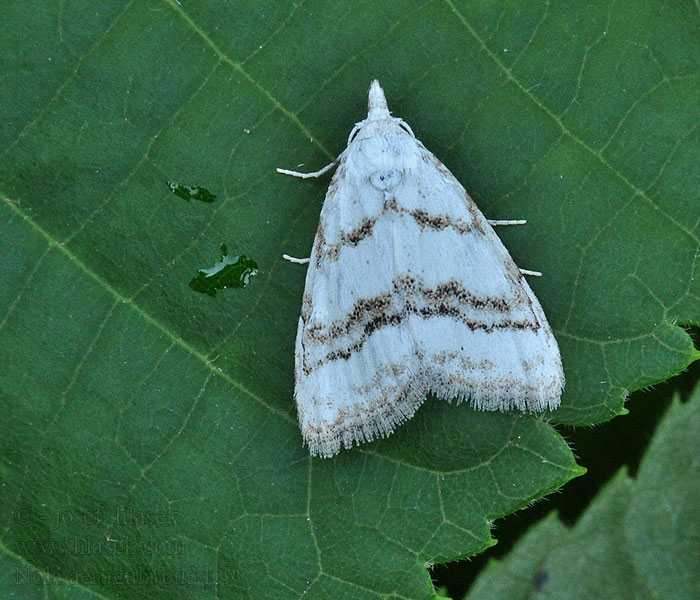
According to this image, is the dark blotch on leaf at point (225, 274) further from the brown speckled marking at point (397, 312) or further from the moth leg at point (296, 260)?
the brown speckled marking at point (397, 312)

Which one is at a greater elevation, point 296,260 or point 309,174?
point 309,174

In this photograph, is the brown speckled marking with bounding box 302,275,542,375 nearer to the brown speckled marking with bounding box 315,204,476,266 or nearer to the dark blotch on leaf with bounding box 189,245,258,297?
the brown speckled marking with bounding box 315,204,476,266

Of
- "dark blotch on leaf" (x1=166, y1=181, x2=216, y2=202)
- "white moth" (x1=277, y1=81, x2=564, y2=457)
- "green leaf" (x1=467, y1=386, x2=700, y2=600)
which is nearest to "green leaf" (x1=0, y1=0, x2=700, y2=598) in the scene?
"dark blotch on leaf" (x1=166, y1=181, x2=216, y2=202)

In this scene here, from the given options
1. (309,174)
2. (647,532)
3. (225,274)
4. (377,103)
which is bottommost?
(647,532)

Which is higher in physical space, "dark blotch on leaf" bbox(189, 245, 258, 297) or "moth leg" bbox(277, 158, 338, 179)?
"moth leg" bbox(277, 158, 338, 179)

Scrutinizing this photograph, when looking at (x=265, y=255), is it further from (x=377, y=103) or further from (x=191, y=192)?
(x=377, y=103)

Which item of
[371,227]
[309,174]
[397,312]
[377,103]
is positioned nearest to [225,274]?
[309,174]

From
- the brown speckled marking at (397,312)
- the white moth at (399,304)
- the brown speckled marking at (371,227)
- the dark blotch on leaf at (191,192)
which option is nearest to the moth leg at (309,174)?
the white moth at (399,304)
